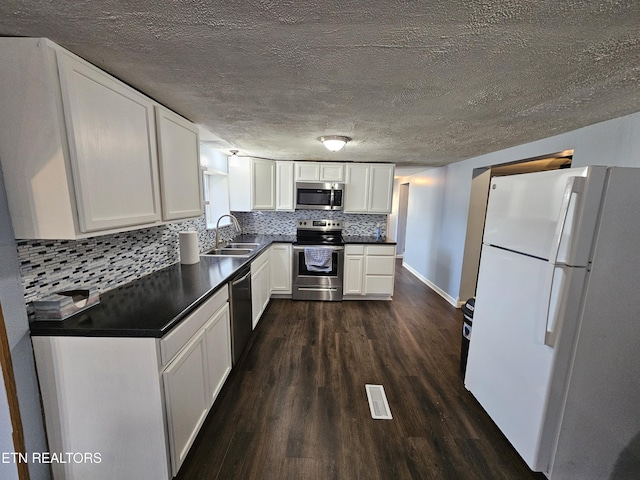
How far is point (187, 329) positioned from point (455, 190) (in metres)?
3.98

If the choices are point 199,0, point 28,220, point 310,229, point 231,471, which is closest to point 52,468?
point 231,471

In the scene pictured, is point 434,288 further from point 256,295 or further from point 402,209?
point 256,295

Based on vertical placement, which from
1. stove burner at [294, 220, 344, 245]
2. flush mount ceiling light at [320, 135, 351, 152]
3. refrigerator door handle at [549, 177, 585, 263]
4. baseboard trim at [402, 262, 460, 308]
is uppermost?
flush mount ceiling light at [320, 135, 351, 152]

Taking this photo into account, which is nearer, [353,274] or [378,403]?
[378,403]

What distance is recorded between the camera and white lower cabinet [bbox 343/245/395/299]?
3.77m

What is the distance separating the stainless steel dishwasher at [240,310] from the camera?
213cm

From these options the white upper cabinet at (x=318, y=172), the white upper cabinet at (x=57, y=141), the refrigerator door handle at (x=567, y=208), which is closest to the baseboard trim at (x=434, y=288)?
the white upper cabinet at (x=318, y=172)

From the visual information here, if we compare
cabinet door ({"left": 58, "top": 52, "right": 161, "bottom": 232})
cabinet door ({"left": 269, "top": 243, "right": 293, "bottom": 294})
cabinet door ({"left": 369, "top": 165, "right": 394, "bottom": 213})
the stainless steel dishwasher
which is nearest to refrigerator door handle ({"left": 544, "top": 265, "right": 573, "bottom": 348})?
the stainless steel dishwasher

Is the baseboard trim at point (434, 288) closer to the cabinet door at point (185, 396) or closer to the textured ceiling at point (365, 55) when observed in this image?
the textured ceiling at point (365, 55)

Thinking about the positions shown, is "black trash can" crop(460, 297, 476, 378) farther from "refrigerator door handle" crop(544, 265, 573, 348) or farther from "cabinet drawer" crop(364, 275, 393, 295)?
"cabinet drawer" crop(364, 275, 393, 295)

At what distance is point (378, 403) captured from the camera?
1954mm

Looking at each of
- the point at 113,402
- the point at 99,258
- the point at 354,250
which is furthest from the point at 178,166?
the point at 354,250

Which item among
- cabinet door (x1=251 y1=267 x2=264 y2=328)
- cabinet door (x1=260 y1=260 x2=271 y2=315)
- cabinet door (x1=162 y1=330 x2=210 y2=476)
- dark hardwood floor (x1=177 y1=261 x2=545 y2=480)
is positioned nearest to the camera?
cabinet door (x1=162 y1=330 x2=210 y2=476)

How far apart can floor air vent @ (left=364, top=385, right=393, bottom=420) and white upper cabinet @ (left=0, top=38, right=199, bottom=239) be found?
82.1 inches
